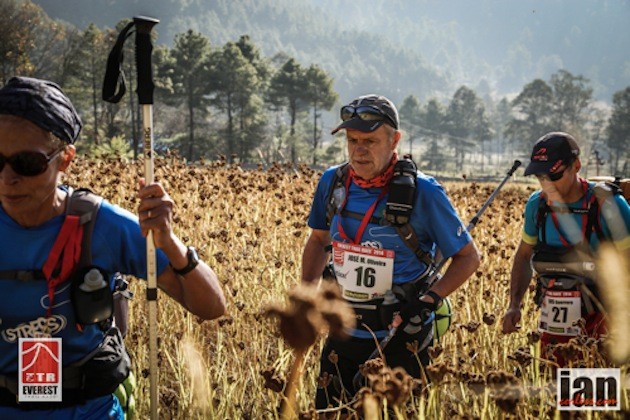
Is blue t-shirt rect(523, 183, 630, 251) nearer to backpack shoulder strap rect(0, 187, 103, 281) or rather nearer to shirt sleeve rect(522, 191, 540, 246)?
shirt sleeve rect(522, 191, 540, 246)

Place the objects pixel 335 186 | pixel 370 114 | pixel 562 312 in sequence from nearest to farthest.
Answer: pixel 370 114, pixel 335 186, pixel 562 312

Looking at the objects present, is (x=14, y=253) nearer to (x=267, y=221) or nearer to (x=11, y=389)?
(x=11, y=389)

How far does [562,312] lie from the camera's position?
3.80 metres

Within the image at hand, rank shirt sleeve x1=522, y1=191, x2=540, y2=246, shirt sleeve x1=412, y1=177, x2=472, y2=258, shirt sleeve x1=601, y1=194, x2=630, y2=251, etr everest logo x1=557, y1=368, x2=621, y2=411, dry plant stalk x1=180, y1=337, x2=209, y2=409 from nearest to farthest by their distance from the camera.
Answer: etr everest logo x1=557, y1=368, x2=621, y2=411, dry plant stalk x1=180, y1=337, x2=209, y2=409, shirt sleeve x1=412, y1=177, x2=472, y2=258, shirt sleeve x1=601, y1=194, x2=630, y2=251, shirt sleeve x1=522, y1=191, x2=540, y2=246

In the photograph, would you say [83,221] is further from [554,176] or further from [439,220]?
[554,176]

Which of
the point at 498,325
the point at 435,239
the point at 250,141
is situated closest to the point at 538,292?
the point at 498,325

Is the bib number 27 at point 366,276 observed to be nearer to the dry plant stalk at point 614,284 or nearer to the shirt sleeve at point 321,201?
the shirt sleeve at point 321,201

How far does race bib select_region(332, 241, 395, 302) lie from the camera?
3426mm

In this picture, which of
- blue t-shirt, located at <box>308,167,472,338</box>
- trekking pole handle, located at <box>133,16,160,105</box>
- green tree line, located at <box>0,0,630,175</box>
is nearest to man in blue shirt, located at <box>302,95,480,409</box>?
blue t-shirt, located at <box>308,167,472,338</box>

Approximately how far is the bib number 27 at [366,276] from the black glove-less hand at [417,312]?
0.22 metres

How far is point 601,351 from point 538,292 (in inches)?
58.2

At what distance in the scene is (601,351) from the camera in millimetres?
2623

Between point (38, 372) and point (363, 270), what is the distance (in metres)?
1.73

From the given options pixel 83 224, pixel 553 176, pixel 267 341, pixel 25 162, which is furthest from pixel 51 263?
pixel 553 176
